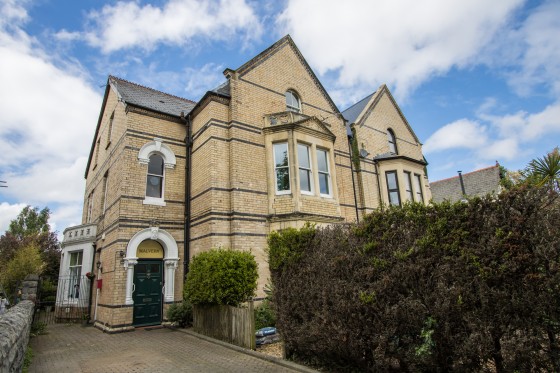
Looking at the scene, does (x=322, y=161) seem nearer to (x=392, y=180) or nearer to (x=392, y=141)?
(x=392, y=180)

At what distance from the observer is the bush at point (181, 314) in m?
10.7

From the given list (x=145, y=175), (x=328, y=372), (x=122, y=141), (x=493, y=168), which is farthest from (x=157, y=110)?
(x=493, y=168)

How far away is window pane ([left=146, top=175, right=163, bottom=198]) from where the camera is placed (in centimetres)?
1256

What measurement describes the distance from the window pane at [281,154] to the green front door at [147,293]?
19.5 ft

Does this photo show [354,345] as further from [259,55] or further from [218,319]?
[259,55]

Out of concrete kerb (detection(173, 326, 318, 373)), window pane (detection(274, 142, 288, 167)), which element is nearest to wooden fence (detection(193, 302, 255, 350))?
Answer: concrete kerb (detection(173, 326, 318, 373))

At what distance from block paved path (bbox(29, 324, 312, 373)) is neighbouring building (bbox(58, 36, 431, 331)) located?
1.45 meters

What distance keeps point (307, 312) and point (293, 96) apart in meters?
11.0

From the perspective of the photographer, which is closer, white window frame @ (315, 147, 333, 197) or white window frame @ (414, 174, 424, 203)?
white window frame @ (315, 147, 333, 197)

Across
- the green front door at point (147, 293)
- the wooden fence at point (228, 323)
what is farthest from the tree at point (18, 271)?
the wooden fence at point (228, 323)

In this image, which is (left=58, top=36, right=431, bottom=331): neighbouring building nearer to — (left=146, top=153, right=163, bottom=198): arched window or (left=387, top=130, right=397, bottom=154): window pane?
(left=146, top=153, right=163, bottom=198): arched window

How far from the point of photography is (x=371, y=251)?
5328mm

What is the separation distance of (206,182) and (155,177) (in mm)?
2483

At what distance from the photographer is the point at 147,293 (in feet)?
37.9
